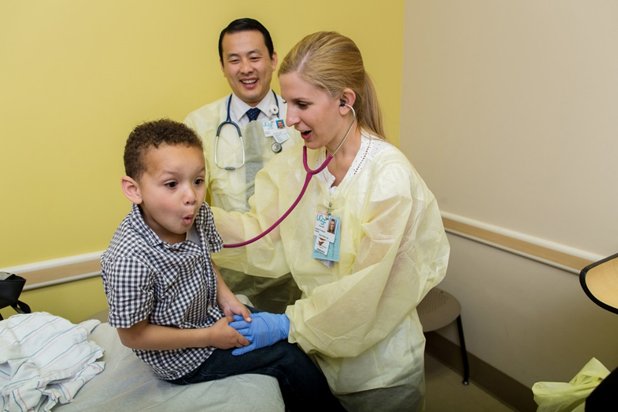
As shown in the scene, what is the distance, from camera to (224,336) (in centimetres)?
116

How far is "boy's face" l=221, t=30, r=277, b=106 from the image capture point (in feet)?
5.46

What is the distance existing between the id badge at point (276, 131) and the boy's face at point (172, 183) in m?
0.75

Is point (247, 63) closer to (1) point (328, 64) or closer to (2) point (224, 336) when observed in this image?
(1) point (328, 64)

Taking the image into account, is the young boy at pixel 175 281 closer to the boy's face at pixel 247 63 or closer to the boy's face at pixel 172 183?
the boy's face at pixel 172 183

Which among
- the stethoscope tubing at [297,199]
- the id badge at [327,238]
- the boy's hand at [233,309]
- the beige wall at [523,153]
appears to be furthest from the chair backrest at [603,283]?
the boy's hand at [233,309]

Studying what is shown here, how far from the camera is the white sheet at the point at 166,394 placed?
1084 millimetres

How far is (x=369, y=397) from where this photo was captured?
1.26m

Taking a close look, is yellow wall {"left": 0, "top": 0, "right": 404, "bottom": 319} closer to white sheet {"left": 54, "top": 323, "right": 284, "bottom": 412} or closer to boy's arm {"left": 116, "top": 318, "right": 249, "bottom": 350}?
white sheet {"left": 54, "top": 323, "right": 284, "bottom": 412}

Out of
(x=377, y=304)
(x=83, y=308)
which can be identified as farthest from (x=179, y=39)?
(x=377, y=304)

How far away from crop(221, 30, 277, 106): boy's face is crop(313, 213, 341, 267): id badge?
69 centimetres

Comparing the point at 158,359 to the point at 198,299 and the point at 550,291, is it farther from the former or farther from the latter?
the point at 550,291

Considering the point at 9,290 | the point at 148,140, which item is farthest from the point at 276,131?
the point at 9,290

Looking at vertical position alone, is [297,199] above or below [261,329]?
above

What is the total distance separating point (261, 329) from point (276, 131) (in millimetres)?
844
